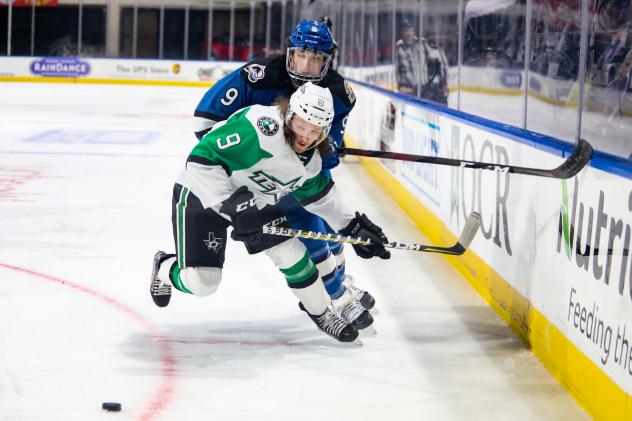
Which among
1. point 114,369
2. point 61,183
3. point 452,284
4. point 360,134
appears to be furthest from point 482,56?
point 360,134

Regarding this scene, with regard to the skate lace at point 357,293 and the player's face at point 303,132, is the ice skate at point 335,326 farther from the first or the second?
the player's face at point 303,132

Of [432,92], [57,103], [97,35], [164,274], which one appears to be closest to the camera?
[164,274]

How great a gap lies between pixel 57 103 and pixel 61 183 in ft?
25.0

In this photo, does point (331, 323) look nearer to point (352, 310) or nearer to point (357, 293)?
point (352, 310)

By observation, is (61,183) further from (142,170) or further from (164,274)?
(164,274)

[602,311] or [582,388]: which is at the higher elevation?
[602,311]

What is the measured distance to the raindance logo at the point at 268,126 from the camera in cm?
293

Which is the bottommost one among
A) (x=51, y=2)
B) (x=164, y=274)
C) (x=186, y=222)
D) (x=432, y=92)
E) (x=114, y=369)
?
(x=114, y=369)

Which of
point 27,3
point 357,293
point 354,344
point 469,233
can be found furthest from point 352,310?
point 27,3

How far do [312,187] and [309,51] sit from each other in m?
0.48

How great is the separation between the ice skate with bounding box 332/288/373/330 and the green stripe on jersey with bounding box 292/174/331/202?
456 millimetres

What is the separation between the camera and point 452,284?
429cm

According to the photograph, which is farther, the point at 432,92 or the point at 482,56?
the point at 432,92

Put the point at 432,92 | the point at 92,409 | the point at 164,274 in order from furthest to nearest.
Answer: the point at 432,92 → the point at 164,274 → the point at 92,409
